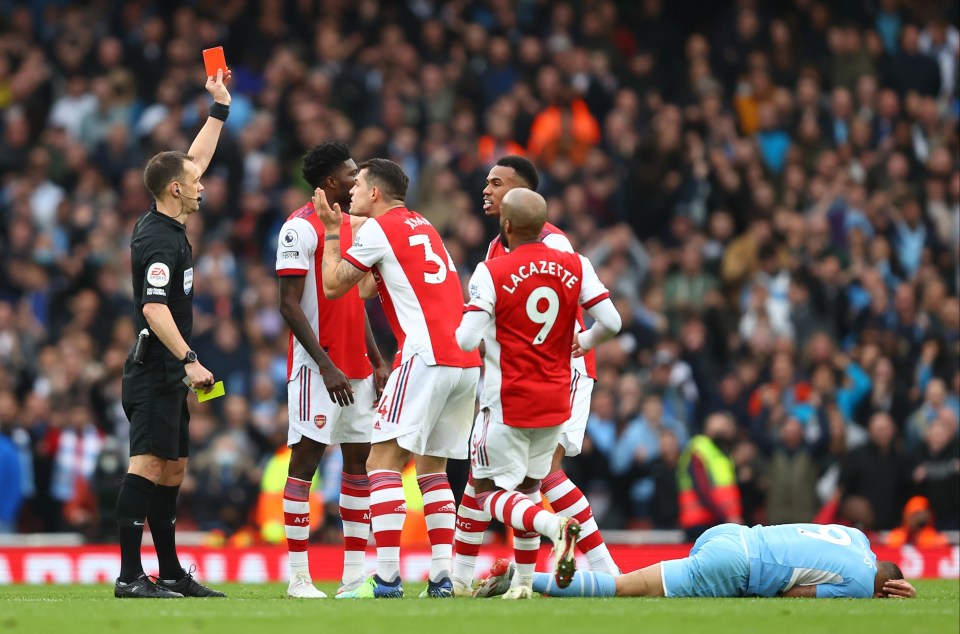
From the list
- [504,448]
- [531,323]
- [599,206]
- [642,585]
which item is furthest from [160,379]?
[599,206]

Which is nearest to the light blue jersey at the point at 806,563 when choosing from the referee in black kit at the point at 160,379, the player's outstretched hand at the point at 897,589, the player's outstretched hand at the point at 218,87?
the player's outstretched hand at the point at 897,589

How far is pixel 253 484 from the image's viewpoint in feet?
55.6

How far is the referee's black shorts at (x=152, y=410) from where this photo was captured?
993cm

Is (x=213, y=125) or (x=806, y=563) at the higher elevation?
(x=213, y=125)

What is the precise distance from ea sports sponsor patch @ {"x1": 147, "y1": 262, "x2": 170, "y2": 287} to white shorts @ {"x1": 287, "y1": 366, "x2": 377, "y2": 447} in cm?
106

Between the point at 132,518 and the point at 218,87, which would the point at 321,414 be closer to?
the point at 132,518

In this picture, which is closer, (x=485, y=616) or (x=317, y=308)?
(x=485, y=616)

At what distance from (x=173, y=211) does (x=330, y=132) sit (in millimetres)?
10151

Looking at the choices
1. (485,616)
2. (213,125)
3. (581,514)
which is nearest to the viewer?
(485,616)

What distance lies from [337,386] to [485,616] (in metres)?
2.30

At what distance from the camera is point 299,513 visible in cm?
1025

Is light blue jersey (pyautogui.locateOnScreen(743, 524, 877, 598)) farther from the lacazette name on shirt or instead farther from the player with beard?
the lacazette name on shirt

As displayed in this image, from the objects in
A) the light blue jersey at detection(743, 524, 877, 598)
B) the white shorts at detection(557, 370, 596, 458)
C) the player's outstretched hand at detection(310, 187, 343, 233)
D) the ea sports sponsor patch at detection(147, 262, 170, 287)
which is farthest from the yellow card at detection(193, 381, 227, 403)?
the light blue jersey at detection(743, 524, 877, 598)

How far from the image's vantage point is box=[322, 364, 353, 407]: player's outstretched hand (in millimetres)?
10023
